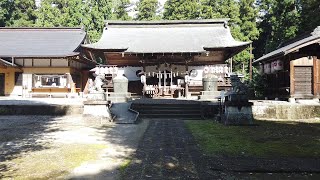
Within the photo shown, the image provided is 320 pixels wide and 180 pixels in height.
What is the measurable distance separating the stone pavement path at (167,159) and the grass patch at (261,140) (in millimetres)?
498

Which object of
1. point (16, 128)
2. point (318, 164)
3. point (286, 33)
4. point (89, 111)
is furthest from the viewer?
point (286, 33)

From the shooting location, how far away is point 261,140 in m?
8.53

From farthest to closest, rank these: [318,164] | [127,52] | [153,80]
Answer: [153,80] < [127,52] < [318,164]

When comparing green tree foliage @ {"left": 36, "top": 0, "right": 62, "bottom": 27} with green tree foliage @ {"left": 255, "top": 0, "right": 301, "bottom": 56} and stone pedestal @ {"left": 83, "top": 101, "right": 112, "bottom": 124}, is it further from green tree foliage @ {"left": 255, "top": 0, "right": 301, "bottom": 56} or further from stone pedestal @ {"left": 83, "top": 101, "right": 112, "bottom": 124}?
stone pedestal @ {"left": 83, "top": 101, "right": 112, "bottom": 124}

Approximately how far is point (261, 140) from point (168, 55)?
15.8m

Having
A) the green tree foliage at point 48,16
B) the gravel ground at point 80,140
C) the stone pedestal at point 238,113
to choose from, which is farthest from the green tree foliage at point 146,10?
the gravel ground at point 80,140

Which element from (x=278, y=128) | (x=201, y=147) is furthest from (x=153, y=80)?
(x=201, y=147)

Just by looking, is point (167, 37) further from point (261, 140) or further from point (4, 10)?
point (4, 10)

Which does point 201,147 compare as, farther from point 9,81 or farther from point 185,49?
point 9,81

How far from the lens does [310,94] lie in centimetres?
1902

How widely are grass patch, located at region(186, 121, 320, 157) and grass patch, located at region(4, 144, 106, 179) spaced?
2845 millimetres

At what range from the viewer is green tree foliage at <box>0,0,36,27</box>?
147 ft

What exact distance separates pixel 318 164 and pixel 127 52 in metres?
18.0

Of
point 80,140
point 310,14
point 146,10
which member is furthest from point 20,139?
point 146,10
